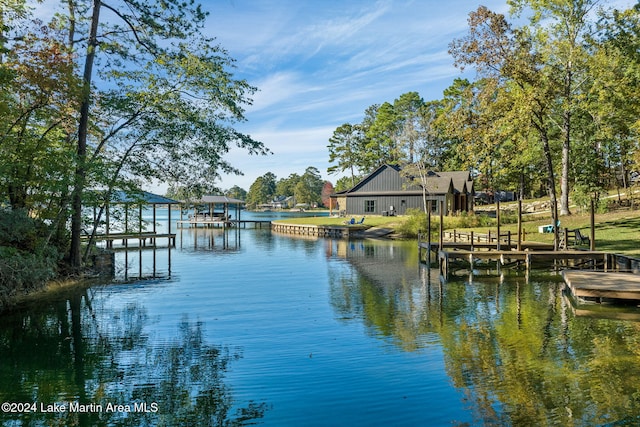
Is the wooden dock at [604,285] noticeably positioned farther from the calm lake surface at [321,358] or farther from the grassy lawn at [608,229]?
the grassy lawn at [608,229]

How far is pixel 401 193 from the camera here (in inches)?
2048

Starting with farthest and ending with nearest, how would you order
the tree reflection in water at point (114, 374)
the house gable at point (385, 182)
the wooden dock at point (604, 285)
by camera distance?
the house gable at point (385, 182) < the wooden dock at point (604, 285) < the tree reflection in water at point (114, 374)

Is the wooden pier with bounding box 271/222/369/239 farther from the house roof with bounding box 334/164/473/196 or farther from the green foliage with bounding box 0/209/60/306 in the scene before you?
the green foliage with bounding box 0/209/60/306

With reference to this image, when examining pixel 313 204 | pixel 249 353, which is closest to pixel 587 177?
pixel 249 353

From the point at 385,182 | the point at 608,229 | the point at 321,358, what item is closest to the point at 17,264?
the point at 321,358

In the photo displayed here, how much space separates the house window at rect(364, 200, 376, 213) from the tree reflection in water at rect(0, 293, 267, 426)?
142 feet

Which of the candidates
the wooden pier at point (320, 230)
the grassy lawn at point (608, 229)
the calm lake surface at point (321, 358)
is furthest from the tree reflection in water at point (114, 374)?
the wooden pier at point (320, 230)

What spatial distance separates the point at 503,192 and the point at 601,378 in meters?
65.6

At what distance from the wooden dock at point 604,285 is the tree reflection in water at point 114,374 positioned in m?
10.0

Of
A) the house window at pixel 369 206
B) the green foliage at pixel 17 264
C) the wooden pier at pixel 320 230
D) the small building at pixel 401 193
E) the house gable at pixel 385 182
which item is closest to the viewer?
the green foliage at pixel 17 264

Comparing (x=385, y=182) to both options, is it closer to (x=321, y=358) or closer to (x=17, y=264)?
(x=17, y=264)

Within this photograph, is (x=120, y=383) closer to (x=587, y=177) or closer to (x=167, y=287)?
(x=167, y=287)

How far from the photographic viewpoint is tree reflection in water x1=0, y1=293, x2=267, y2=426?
22.2 feet

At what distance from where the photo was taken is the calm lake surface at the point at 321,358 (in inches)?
270
